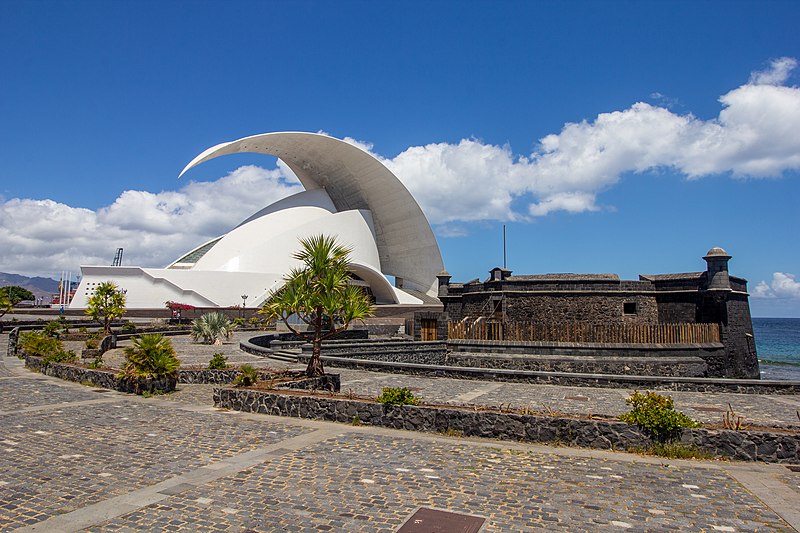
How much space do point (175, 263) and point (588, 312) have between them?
130ft

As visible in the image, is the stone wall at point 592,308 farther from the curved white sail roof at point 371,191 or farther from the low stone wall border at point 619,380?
the curved white sail roof at point 371,191

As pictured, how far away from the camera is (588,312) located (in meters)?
25.6

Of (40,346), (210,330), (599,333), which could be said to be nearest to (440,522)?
(40,346)

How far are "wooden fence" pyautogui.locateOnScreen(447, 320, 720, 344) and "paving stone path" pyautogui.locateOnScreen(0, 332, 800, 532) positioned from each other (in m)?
15.5

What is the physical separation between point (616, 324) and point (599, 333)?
9.91 ft

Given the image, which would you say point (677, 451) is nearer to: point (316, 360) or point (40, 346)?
point (316, 360)

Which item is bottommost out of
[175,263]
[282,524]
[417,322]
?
[282,524]

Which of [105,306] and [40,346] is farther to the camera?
[105,306]

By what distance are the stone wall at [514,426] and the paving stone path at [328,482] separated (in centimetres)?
28

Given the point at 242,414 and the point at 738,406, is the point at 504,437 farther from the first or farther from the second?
the point at 738,406

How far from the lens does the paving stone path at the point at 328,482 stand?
17.2 ft

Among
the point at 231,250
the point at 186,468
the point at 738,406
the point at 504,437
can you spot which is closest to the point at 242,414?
the point at 186,468

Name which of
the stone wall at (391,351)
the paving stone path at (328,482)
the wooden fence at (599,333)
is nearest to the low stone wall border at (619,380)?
the stone wall at (391,351)

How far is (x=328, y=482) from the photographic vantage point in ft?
20.7
